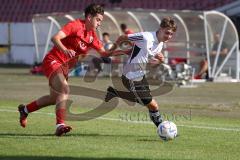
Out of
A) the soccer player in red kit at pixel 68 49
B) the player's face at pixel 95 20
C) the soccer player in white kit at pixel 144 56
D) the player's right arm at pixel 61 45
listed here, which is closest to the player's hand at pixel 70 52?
the player's right arm at pixel 61 45

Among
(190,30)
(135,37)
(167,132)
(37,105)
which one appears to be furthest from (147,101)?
(190,30)

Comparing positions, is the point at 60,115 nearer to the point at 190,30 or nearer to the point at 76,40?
the point at 76,40

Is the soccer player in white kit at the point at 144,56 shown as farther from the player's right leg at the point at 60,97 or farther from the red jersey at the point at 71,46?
the player's right leg at the point at 60,97

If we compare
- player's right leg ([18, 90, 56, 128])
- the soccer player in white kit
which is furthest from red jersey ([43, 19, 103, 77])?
the soccer player in white kit

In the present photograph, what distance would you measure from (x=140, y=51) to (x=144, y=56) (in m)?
0.11

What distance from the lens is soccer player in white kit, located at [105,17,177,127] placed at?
12.2 metres

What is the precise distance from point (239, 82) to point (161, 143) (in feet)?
56.6

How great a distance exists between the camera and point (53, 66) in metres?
12.3

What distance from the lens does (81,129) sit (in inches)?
516

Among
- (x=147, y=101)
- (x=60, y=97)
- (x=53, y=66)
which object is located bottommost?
(x=147, y=101)

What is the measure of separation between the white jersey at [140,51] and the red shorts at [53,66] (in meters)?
1.04

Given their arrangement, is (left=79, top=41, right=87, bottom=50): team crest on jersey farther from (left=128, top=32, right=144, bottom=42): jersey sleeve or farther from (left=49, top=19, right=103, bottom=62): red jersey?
(left=128, top=32, right=144, bottom=42): jersey sleeve

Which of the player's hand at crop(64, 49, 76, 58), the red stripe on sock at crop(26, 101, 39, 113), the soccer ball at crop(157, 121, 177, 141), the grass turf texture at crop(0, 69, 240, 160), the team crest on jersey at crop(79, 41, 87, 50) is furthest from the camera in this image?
the red stripe on sock at crop(26, 101, 39, 113)

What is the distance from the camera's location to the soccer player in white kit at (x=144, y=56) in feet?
40.2
